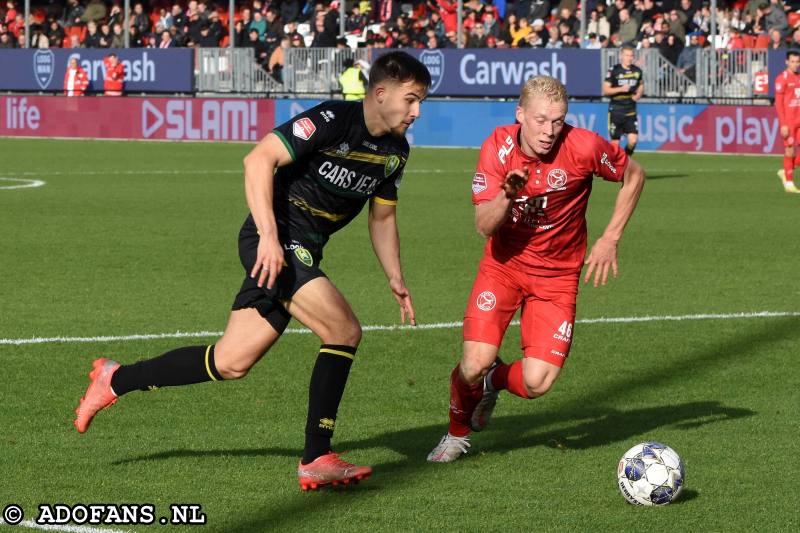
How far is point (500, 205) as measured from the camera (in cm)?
578

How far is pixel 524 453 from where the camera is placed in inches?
247

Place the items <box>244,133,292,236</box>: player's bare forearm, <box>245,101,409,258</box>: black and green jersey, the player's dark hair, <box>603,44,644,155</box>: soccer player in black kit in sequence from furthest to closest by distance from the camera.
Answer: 1. <box>603,44,644,155</box>: soccer player in black kit
2. <box>245,101,409,258</box>: black and green jersey
3. the player's dark hair
4. <box>244,133,292,236</box>: player's bare forearm

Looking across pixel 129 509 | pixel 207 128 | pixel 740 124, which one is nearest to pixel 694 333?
pixel 129 509

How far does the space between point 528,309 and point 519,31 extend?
2615cm

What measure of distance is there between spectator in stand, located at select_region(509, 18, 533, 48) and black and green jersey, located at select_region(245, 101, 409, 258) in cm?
2634

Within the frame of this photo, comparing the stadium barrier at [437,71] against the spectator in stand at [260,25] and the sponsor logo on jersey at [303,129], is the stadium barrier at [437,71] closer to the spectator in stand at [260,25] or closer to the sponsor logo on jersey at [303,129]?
the spectator in stand at [260,25]

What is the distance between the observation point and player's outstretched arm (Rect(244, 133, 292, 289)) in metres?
5.47

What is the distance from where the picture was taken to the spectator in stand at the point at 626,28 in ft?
100

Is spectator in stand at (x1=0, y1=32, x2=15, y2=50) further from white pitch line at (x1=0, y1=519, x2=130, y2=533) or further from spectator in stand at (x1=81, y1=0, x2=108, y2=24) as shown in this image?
white pitch line at (x1=0, y1=519, x2=130, y2=533)

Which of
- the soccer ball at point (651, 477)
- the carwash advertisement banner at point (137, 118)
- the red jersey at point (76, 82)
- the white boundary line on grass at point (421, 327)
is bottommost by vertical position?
the carwash advertisement banner at point (137, 118)

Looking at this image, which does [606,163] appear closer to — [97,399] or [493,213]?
[493,213]

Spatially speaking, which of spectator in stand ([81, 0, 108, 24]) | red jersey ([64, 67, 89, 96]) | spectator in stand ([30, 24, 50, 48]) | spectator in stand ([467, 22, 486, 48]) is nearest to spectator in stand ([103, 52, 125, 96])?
red jersey ([64, 67, 89, 96])

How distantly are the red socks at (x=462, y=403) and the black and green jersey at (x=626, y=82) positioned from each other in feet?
58.8

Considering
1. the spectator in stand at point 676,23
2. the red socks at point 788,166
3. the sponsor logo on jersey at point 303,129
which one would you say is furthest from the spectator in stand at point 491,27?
the sponsor logo on jersey at point 303,129
